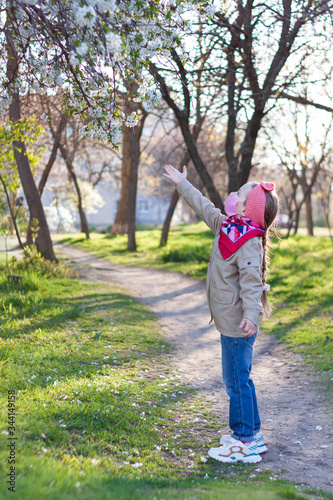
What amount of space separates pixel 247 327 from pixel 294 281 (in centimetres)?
664

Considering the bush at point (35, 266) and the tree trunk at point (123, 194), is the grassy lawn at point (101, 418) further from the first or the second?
the tree trunk at point (123, 194)

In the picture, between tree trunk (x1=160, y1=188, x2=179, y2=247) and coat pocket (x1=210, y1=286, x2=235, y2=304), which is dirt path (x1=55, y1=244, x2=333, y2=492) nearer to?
coat pocket (x1=210, y1=286, x2=235, y2=304)

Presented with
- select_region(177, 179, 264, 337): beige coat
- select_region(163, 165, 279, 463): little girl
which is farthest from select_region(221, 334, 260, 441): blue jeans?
select_region(177, 179, 264, 337): beige coat

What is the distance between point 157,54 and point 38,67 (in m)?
1.07

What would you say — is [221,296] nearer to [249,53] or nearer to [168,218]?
[249,53]

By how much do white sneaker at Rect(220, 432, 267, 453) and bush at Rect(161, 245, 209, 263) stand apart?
929 centimetres

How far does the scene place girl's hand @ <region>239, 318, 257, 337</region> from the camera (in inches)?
117

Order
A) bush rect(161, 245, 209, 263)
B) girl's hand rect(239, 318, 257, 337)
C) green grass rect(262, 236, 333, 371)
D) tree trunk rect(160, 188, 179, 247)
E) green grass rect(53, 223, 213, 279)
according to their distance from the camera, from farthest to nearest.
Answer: tree trunk rect(160, 188, 179, 247) → bush rect(161, 245, 209, 263) → green grass rect(53, 223, 213, 279) → green grass rect(262, 236, 333, 371) → girl's hand rect(239, 318, 257, 337)

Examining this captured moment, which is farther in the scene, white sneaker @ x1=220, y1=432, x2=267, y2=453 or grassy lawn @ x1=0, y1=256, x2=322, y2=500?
white sneaker @ x1=220, y1=432, x2=267, y2=453

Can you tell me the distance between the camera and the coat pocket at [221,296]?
10.3 feet

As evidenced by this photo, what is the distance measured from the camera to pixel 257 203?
322 cm

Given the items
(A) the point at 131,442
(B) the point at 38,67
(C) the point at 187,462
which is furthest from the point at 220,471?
(B) the point at 38,67

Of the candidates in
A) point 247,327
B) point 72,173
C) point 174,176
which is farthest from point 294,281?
point 72,173

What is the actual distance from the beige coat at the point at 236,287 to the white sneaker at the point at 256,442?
2.70 ft
